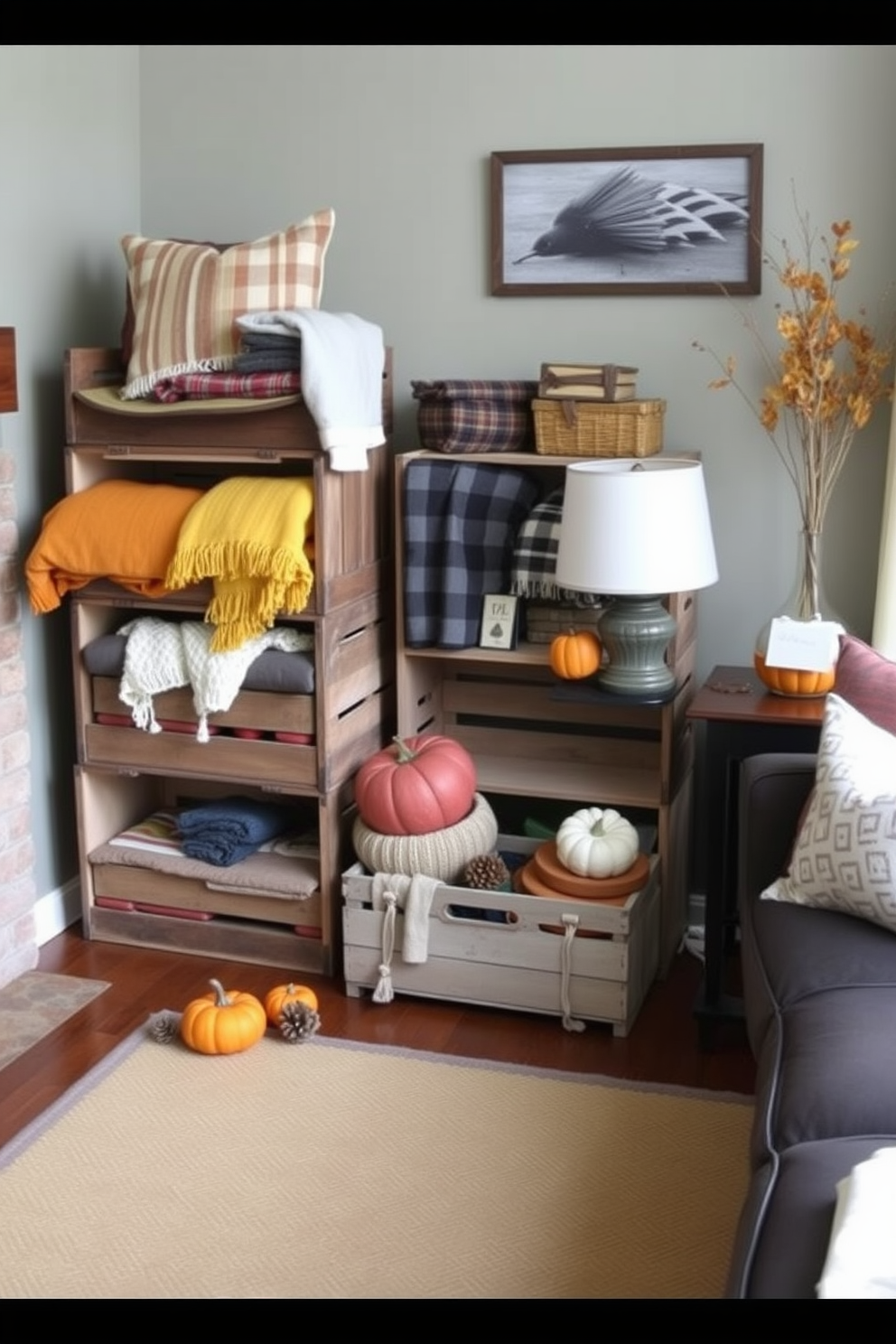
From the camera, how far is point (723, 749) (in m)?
2.85

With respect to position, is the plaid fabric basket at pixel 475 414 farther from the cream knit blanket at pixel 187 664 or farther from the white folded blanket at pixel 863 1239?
the white folded blanket at pixel 863 1239

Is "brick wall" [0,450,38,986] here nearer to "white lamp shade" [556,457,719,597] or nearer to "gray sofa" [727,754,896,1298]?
"white lamp shade" [556,457,719,597]

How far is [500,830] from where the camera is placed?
3.58 m

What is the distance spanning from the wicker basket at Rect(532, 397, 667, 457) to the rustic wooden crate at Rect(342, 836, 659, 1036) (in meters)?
0.89

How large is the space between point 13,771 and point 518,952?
3.84 feet

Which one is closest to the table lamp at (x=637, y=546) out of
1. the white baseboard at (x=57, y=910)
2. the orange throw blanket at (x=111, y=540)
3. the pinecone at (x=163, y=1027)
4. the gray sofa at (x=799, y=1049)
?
the gray sofa at (x=799, y=1049)

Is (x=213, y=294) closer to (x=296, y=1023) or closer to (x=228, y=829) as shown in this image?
(x=228, y=829)

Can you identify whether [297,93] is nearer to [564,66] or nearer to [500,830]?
[564,66]

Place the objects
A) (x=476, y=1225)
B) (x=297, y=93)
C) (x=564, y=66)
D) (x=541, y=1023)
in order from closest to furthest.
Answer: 1. (x=476, y=1225)
2. (x=541, y=1023)
3. (x=564, y=66)
4. (x=297, y=93)

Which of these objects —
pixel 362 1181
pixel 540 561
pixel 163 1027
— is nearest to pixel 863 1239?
pixel 362 1181

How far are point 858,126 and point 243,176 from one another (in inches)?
55.7

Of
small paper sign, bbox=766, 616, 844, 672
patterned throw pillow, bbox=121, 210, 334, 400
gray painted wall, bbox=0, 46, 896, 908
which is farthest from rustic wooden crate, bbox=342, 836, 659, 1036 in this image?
patterned throw pillow, bbox=121, 210, 334, 400
